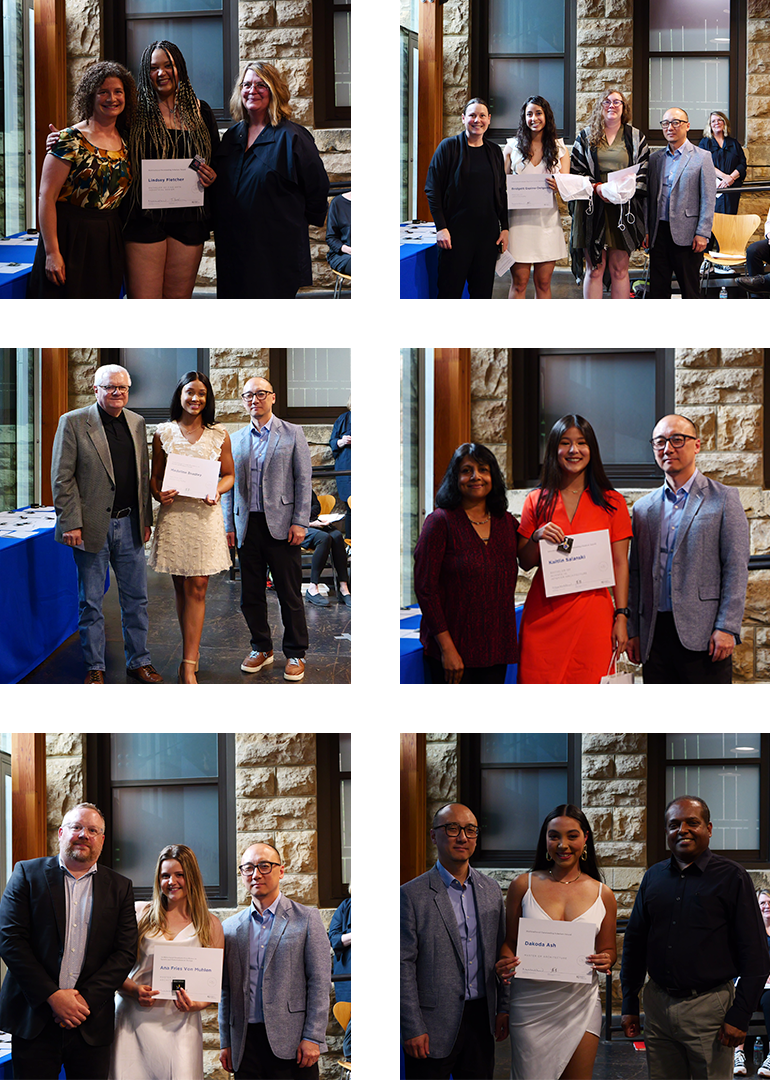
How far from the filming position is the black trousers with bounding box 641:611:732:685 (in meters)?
2.80

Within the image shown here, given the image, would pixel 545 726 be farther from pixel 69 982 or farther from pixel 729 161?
pixel 729 161

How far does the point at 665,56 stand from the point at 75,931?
3.64m

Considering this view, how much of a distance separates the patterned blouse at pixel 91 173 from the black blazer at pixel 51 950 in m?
1.77

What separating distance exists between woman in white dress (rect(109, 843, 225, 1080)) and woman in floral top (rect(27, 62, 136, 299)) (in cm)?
162

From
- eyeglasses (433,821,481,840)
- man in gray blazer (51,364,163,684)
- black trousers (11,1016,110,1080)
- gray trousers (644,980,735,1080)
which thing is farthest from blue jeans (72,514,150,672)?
gray trousers (644,980,735,1080)

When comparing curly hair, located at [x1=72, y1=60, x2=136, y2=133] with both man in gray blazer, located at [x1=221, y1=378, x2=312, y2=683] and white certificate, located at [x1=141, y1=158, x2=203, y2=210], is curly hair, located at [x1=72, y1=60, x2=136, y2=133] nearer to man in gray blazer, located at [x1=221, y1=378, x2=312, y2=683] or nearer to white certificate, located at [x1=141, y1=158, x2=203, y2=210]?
white certificate, located at [x1=141, y1=158, x2=203, y2=210]

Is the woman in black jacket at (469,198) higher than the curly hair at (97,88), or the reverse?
the curly hair at (97,88)

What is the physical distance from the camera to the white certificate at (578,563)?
2.71 m

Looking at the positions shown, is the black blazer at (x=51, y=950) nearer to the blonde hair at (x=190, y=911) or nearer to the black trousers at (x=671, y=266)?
the blonde hair at (x=190, y=911)

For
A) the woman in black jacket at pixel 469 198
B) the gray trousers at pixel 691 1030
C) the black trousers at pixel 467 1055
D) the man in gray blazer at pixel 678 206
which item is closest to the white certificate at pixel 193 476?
the woman in black jacket at pixel 469 198

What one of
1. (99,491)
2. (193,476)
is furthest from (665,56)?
(99,491)

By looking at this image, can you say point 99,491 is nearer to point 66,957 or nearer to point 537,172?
point 66,957

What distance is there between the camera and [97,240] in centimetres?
278

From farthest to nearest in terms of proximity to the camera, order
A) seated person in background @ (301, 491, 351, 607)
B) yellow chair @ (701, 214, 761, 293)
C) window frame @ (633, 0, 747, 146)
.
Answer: seated person in background @ (301, 491, 351, 607), window frame @ (633, 0, 747, 146), yellow chair @ (701, 214, 761, 293)
